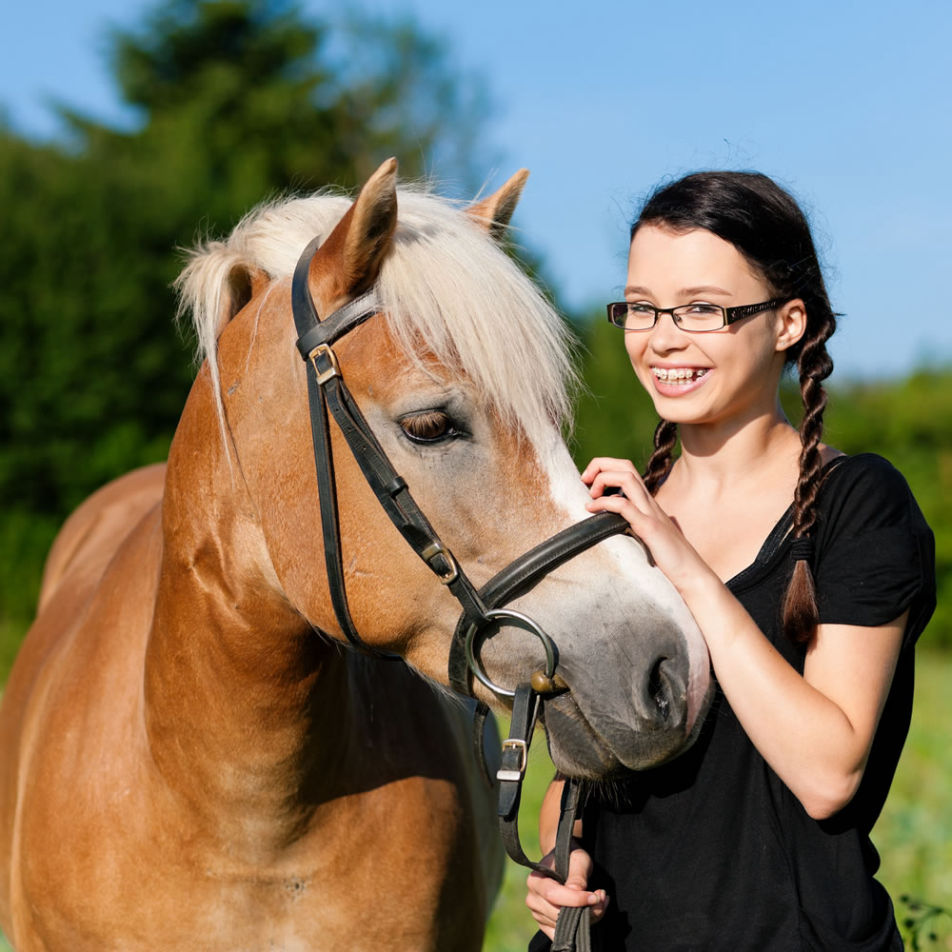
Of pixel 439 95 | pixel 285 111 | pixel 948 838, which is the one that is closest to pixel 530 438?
pixel 948 838

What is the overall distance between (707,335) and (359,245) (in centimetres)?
64

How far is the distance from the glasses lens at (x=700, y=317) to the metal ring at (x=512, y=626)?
23.7 inches

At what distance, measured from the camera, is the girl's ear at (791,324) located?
1.96 meters

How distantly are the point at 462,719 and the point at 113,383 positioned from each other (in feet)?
31.0

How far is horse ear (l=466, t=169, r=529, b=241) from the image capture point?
2311 millimetres

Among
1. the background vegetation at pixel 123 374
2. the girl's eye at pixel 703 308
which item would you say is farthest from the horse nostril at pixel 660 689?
the background vegetation at pixel 123 374

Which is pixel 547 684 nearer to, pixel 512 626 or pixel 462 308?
pixel 512 626

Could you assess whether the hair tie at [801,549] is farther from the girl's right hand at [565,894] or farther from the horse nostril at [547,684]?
the girl's right hand at [565,894]

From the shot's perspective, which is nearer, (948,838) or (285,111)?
(948,838)

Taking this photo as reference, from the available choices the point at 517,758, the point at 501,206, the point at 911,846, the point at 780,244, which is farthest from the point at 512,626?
the point at 911,846

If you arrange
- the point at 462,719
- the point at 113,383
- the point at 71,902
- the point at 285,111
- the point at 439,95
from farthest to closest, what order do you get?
1. the point at 439,95
2. the point at 285,111
3. the point at 113,383
4. the point at 462,719
5. the point at 71,902

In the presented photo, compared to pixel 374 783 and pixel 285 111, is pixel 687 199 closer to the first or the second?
pixel 374 783

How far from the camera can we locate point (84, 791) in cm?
234

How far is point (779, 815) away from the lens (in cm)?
182
